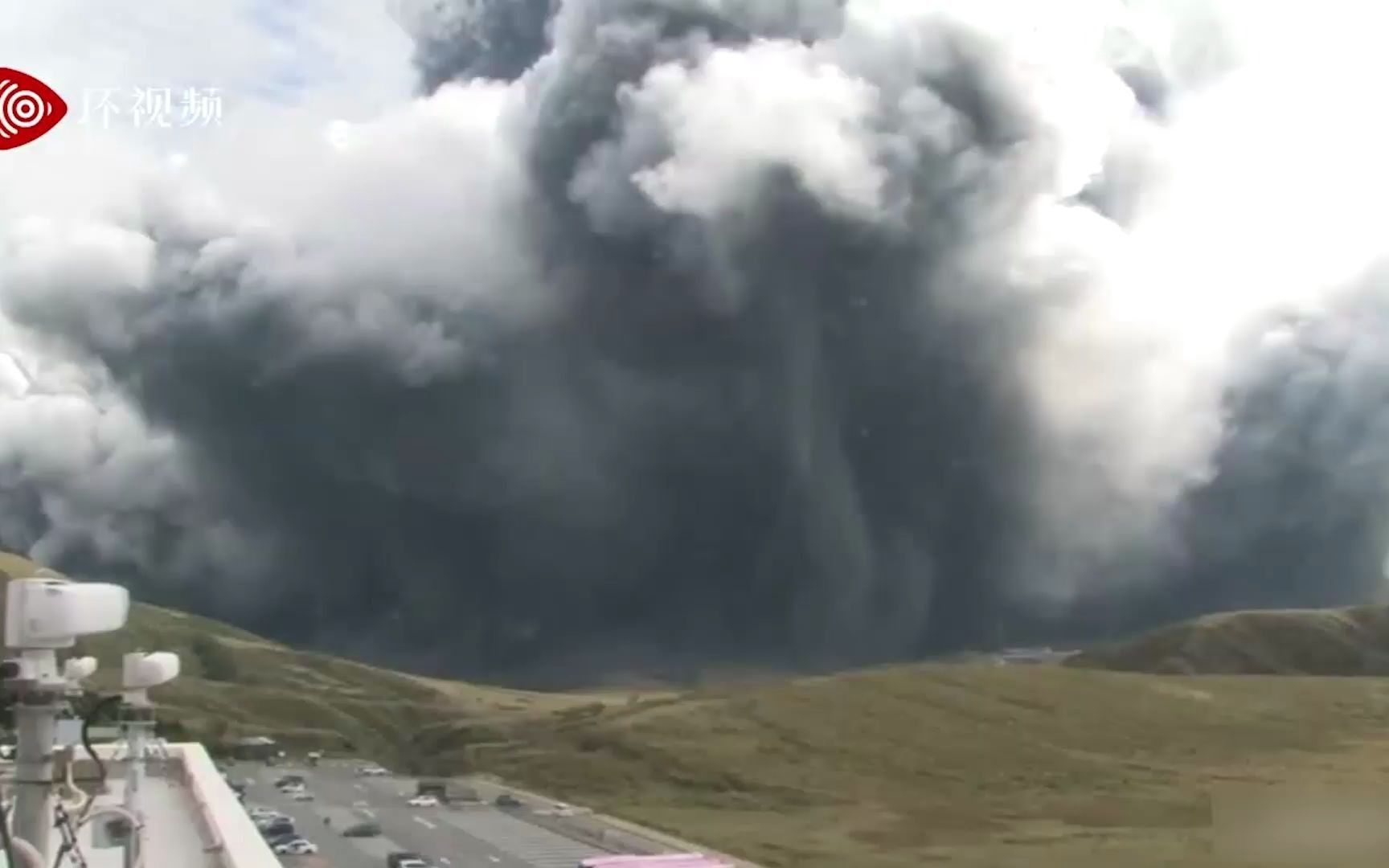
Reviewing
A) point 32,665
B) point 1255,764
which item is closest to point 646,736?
point 1255,764

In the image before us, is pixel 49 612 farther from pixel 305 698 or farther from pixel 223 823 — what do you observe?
pixel 305 698

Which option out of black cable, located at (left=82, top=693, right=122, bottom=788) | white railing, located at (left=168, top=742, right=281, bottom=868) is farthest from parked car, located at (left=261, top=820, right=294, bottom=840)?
black cable, located at (left=82, top=693, right=122, bottom=788)

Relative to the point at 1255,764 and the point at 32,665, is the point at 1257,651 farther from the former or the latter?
the point at 32,665

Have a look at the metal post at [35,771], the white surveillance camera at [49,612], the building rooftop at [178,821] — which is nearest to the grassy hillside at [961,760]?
the building rooftop at [178,821]

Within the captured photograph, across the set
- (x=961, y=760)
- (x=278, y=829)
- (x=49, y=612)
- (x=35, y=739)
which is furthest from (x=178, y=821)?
(x=961, y=760)

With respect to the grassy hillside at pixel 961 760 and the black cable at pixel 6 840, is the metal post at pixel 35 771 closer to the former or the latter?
the black cable at pixel 6 840
